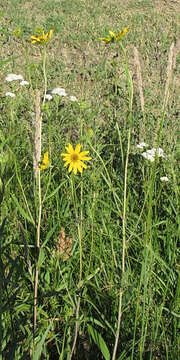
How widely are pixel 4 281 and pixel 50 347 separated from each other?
49 cm

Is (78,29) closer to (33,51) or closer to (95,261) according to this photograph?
(33,51)

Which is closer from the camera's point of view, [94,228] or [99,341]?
[99,341]

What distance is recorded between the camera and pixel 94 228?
48.9 inches

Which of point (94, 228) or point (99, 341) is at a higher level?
point (94, 228)

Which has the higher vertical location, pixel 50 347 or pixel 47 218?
pixel 47 218

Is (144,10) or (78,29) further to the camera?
(144,10)

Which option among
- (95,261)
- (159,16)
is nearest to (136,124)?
(95,261)

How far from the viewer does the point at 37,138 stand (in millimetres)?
612

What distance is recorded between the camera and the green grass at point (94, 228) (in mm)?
764

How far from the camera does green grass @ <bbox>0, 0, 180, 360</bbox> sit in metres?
0.76

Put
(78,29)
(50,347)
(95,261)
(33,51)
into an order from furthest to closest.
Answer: (78,29), (33,51), (95,261), (50,347)

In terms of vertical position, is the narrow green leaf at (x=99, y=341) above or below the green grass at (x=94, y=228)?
below

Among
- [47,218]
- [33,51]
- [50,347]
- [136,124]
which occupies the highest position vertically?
[33,51]

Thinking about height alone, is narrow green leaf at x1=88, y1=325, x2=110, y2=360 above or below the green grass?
below
